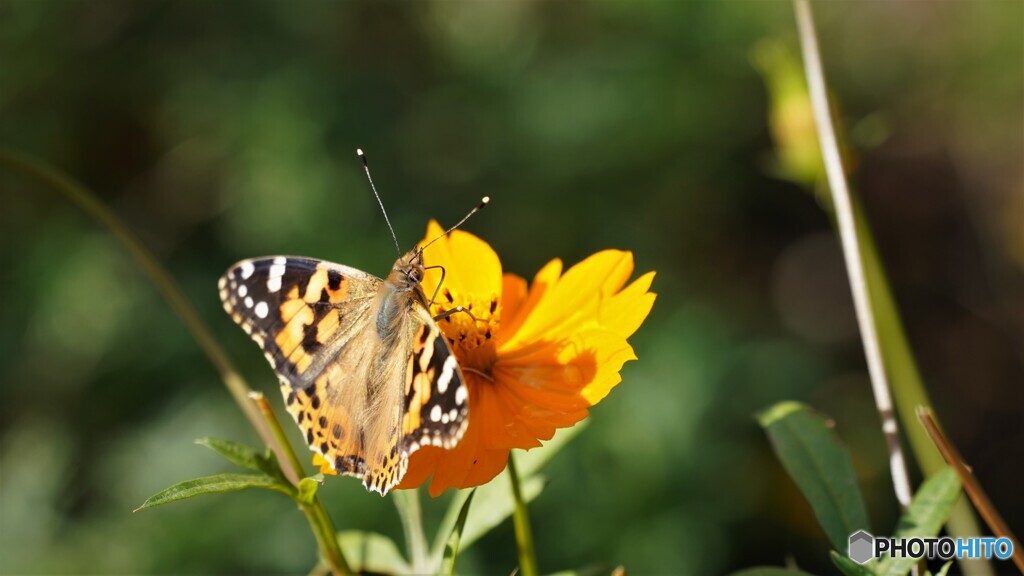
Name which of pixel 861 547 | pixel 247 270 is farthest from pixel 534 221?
pixel 861 547

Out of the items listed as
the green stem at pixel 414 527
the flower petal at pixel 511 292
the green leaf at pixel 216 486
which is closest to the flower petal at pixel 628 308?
the flower petal at pixel 511 292

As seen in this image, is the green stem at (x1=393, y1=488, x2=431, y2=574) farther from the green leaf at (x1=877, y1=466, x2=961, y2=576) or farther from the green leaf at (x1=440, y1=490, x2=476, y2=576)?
the green leaf at (x1=877, y1=466, x2=961, y2=576)

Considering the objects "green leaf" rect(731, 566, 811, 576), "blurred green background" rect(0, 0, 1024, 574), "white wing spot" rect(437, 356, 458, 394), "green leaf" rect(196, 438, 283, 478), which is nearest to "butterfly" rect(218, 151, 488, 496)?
"white wing spot" rect(437, 356, 458, 394)

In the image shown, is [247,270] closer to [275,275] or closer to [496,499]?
[275,275]

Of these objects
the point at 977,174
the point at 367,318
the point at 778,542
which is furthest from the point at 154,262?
the point at 977,174

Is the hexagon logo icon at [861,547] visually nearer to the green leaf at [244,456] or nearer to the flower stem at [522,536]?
the flower stem at [522,536]

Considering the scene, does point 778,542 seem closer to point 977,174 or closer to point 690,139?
point 690,139
